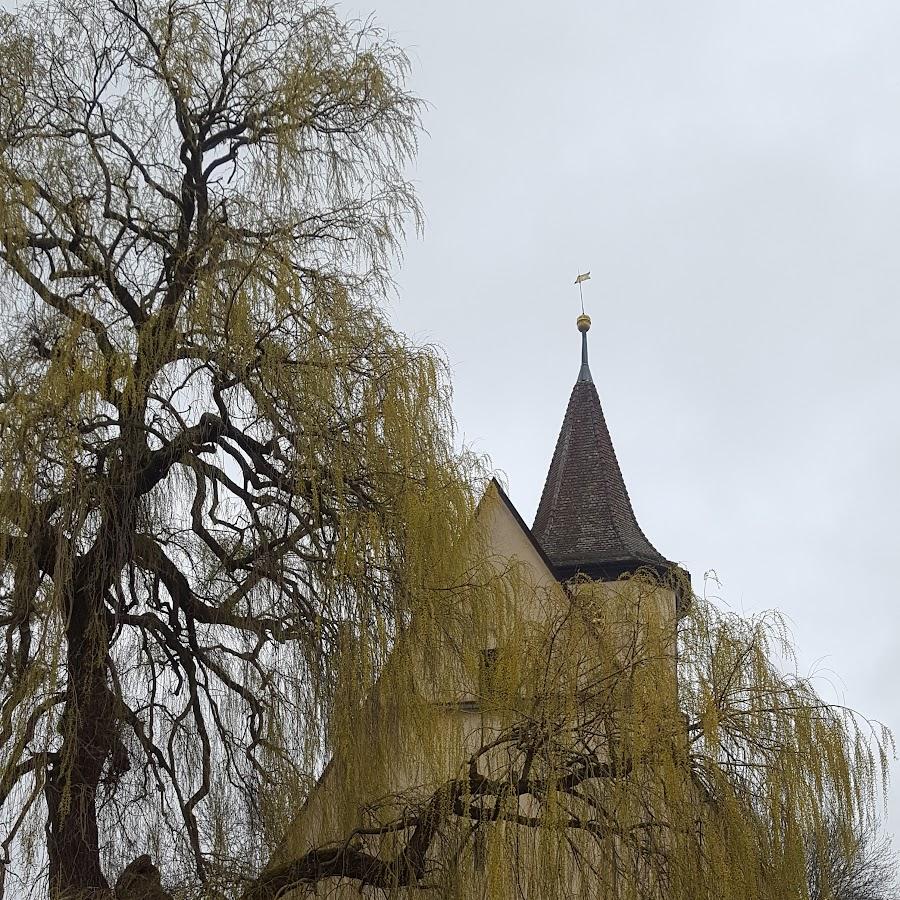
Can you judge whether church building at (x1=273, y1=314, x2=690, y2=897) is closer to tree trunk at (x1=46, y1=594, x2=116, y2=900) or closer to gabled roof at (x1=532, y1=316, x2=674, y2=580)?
tree trunk at (x1=46, y1=594, x2=116, y2=900)

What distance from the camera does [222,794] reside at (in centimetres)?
999

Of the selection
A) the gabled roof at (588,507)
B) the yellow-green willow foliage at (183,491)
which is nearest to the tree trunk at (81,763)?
the yellow-green willow foliage at (183,491)

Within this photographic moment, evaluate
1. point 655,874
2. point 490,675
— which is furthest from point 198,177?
point 655,874

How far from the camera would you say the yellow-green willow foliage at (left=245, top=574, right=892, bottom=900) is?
308 inches

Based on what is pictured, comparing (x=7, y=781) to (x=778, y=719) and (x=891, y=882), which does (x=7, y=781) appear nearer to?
(x=778, y=719)

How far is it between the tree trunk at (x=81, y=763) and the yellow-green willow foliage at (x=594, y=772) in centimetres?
117

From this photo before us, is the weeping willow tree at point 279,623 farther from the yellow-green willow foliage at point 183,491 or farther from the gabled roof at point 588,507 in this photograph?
the gabled roof at point 588,507

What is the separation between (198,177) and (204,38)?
3.89 feet

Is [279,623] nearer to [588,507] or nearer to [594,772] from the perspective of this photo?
[594,772]

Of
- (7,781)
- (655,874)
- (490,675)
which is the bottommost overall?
(655,874)

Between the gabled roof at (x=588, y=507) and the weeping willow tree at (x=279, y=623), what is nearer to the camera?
the weeping willow tree at (x=279, y=623)

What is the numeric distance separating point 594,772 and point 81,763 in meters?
3.35

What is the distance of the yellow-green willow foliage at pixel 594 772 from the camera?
7.82 m

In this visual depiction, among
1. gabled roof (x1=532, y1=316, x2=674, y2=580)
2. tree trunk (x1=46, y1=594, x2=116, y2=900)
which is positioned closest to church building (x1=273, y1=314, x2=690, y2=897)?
tree trunk (x1=46, y1=594, x2=116, y2=900)
